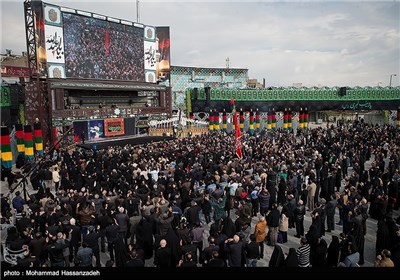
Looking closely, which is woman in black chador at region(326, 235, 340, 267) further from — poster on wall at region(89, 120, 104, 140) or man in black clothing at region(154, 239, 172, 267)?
poster on wall at region(89, 120, 104, 140)

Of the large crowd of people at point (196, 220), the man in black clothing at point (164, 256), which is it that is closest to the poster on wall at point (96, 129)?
the large crowd of people at point (196, 220)

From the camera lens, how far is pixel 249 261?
754 cm

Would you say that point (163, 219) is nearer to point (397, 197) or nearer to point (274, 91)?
point (397, 197)

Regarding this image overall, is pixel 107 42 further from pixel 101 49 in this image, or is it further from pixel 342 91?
pixel 342 91

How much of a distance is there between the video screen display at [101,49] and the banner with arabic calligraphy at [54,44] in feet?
1.65

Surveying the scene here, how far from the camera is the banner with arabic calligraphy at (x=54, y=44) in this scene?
26.3 m

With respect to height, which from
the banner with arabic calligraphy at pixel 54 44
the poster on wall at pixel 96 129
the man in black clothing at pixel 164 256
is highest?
the banner with arabic calligraphy at pixel 54 44

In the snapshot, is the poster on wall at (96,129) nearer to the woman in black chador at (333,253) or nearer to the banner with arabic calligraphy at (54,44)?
the banner with arabic calligraphy at (54,44)

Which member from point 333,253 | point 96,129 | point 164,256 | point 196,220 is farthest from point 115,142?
point 333,253

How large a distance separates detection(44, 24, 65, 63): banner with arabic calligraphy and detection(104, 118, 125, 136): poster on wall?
6.66m

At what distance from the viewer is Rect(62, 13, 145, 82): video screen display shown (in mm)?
28469

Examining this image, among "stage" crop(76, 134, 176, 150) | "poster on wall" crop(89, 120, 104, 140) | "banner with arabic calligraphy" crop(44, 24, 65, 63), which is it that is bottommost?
"stage" crop(76, 134, 176, 150)

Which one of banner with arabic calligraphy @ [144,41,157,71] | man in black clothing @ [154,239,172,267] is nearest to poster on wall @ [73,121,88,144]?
banner with arabic calligraphy @ [144,41,157,71]

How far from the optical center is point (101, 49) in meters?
31.0
